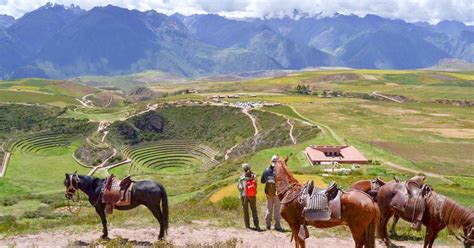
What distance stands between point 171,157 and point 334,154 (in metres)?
49.1

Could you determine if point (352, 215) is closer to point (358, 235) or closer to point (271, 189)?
point (358, 235)

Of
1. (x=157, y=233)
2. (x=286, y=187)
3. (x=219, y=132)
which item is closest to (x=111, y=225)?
(x=157, y=233)

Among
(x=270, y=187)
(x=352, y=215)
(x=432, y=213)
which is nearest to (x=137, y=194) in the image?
(x=270, y=187)

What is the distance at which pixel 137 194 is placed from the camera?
50.7ft

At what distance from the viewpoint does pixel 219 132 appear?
105m

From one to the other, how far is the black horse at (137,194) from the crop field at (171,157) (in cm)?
6441

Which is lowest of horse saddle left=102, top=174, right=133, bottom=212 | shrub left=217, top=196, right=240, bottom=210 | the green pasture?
the green pasture

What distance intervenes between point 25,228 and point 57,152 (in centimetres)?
8627

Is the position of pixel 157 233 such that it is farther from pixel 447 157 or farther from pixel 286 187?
pixel 447 157

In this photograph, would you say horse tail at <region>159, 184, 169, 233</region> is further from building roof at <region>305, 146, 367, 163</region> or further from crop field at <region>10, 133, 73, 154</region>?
crop field at <region>10, 133, 73, 154</region>

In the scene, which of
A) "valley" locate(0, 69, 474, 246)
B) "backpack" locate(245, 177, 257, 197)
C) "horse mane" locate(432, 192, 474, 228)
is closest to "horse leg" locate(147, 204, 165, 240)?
"valley" locate(0, 69, 474, 246)

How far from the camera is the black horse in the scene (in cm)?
1541

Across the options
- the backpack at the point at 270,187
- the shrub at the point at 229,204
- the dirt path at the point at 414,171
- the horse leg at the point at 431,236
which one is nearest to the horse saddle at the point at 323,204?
the backpack at the point at 270,187

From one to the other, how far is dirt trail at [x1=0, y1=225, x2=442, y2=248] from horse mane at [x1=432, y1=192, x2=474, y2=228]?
278 centimetres
